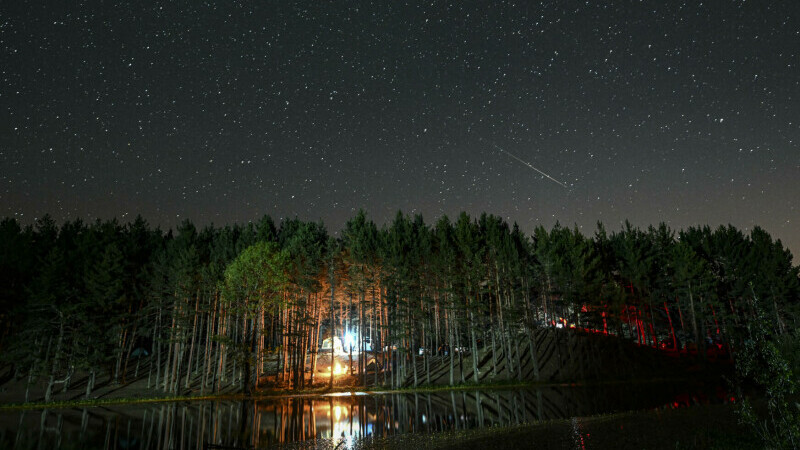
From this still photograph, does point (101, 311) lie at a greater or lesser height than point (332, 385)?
greater

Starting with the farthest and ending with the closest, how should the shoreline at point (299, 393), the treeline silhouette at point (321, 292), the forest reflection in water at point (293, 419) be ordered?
the treeline silhouette at point (321, 292), the shoreline at point (299, 393), the forest reflection in water at point (293, 419)

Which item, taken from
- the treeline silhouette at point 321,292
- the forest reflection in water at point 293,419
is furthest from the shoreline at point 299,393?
the forest reflection in water at point 293,419

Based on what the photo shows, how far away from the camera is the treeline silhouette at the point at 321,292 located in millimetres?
43906

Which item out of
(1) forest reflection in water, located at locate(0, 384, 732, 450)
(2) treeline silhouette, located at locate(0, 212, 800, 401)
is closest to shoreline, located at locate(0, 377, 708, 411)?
(2) treeline silhouette, located at locate(0, 212, 800, 401)

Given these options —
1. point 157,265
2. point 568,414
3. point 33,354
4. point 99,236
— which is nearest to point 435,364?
point 568,414

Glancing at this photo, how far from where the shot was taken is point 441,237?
196 ft

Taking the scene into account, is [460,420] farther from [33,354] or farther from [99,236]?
[99,236]

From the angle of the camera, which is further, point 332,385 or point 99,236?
point 99,236

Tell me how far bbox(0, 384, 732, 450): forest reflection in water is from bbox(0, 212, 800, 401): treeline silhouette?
410 inches

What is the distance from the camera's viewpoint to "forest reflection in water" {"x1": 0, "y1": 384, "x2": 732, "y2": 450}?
19.8 m

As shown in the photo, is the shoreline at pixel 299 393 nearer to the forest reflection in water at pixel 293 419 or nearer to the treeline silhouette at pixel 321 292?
the treeline silhouette at pixel 321 292

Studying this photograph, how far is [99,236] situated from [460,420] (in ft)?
189

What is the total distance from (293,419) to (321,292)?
97.9 ft

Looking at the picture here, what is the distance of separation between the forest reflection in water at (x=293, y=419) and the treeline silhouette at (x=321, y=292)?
34.2 feet
